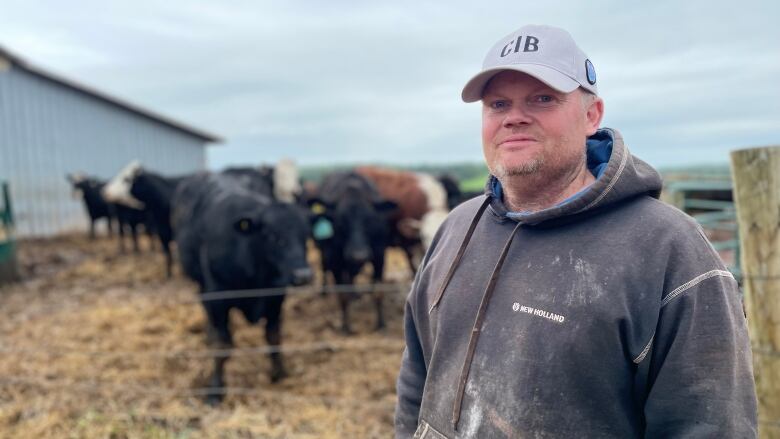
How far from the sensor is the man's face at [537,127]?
5.60 ft

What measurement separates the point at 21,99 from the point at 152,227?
6.82m

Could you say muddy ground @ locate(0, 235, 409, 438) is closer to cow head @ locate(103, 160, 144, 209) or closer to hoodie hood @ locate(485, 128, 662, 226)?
hoodie hood @ locate(485, 128, 662, 226)

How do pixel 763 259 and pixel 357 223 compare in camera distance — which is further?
pixel 357 223

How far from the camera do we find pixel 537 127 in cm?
172

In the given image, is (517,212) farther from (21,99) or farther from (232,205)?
(21,99)

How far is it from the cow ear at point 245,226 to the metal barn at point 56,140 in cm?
1381

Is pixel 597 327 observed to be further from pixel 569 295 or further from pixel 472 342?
pixel 472 342

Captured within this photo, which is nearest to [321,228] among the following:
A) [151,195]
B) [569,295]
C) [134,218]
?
[569,295]

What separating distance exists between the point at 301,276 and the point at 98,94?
17421 millimetres

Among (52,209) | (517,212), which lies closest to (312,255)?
(52,209)

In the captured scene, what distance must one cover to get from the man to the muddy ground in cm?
280

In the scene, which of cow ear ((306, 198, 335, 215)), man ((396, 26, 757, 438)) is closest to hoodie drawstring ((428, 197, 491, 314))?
man ((396, 26, 757, 438))

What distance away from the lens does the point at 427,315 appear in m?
2.08

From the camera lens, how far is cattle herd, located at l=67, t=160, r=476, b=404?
528cm
